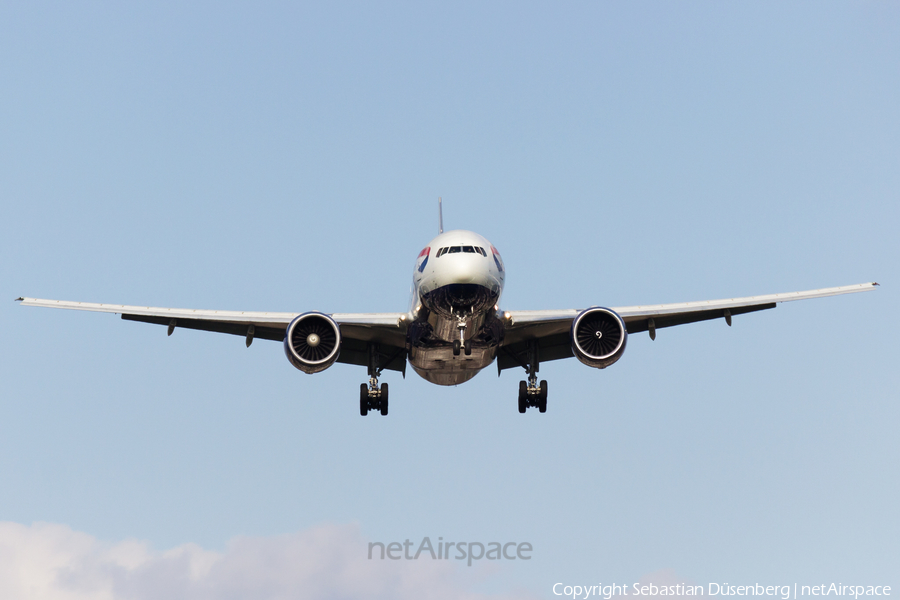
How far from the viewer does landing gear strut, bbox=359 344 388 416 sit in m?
37.1

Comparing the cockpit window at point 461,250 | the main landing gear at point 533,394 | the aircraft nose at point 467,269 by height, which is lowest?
the main landing gear at point 533,394

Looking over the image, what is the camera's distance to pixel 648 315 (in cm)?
3438

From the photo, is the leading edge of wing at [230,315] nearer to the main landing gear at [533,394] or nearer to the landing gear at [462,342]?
the landing gear at [462,342]

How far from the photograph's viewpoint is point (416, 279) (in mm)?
32281

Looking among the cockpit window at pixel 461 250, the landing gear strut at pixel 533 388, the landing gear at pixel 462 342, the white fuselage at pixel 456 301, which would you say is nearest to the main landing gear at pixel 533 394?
the landing gear strut at pixel 533 388

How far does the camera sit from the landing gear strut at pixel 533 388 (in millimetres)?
37250

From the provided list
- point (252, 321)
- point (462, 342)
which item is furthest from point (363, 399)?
point (462, 342)

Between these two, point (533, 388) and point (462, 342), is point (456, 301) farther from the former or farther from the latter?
point (533, 388)

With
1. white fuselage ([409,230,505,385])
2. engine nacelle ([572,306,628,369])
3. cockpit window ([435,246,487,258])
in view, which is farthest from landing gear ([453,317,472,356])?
engine nacelle ([572,306,628,369])

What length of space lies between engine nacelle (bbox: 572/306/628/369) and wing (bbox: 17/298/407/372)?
17.4 ft

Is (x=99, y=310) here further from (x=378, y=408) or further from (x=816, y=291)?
(x=816, y=291)

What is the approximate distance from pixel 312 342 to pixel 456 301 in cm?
450

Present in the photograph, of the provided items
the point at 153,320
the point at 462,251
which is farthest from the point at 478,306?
the point at 153,320

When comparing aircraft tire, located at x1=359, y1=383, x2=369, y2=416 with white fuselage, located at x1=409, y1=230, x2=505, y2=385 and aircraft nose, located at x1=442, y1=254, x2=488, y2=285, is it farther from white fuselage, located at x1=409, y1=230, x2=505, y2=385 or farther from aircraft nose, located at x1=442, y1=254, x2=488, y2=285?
aircraft nose, located at x1=442, y1=254, x2=488, y2=285
